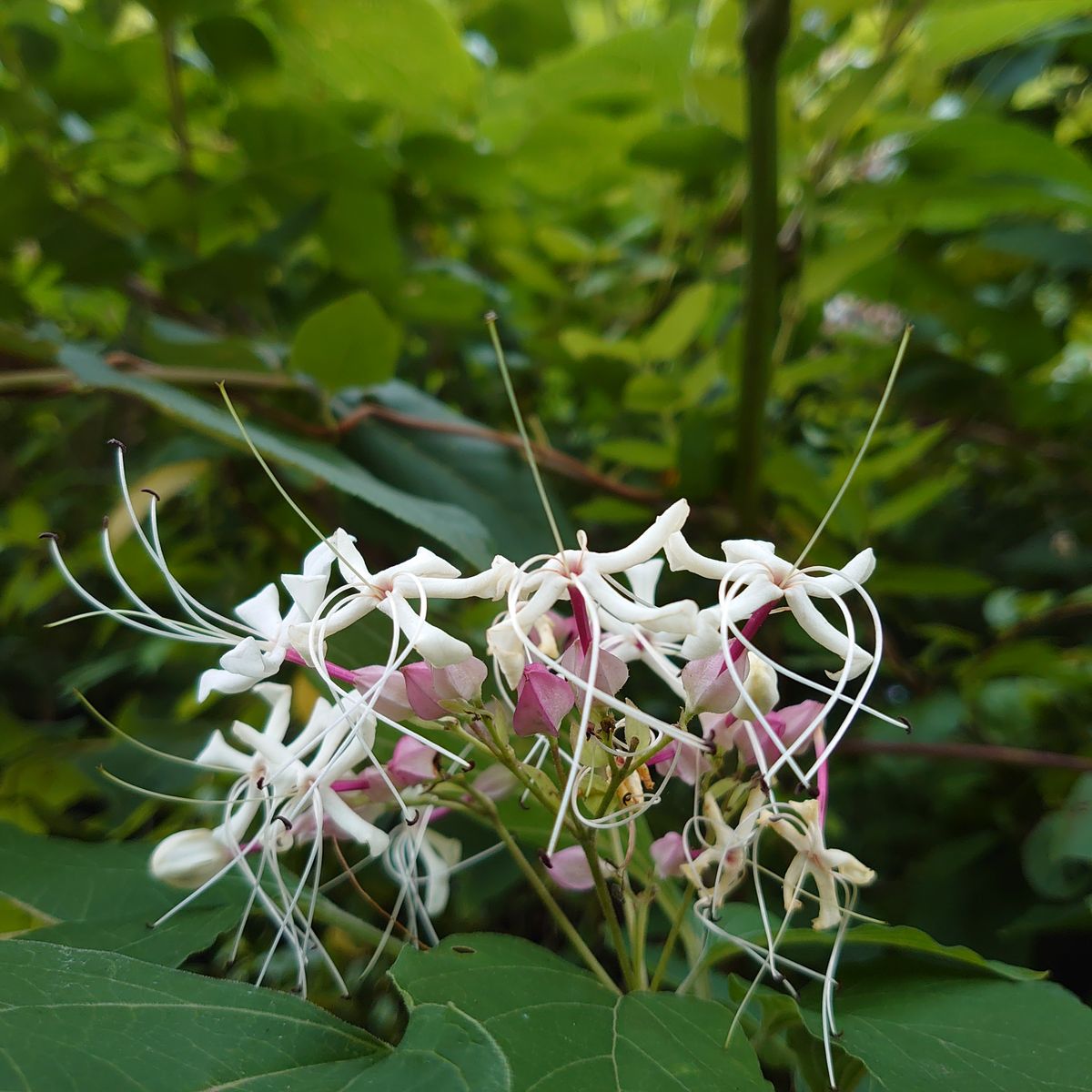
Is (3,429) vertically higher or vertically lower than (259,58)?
lower

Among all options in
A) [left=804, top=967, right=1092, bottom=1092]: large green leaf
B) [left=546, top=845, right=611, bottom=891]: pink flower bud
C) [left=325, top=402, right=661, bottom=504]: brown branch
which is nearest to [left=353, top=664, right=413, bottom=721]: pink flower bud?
[left=546, top=845, right=611, bottom=891]: pink flower bud

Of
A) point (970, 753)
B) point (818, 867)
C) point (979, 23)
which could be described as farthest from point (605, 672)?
point (979, 23)

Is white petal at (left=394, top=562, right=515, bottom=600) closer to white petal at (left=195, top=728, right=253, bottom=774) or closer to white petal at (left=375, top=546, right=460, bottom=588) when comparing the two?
white petal at (left=375, top=546, right=460, bottom=588)

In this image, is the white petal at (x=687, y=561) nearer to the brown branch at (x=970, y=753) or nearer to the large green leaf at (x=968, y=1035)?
the large green leaf at (x=968, y=1035)

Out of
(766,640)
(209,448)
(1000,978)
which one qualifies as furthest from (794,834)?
(209,448)

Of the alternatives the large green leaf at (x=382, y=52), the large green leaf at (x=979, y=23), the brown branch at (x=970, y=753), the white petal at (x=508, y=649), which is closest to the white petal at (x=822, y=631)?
the white petal at (x=508, y=649)

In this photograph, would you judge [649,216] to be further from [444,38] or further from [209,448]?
[209,448]

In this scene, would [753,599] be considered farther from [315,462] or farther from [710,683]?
[315,462]
